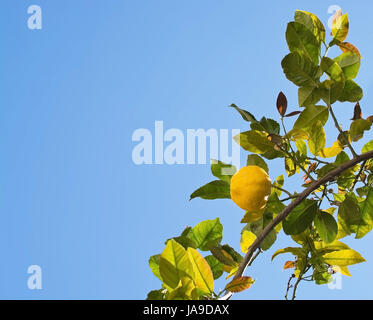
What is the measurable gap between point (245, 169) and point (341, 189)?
0.74ft

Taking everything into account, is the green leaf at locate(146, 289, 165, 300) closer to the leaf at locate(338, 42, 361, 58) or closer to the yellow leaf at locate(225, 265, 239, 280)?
the yellow leaf at locate(225, 265, 239, 280)

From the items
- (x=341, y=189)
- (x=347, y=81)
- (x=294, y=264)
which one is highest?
(x=347, y=81)

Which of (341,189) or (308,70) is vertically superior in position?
(308,70)

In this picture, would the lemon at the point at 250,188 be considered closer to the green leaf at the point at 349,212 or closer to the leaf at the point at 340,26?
the green leaf at the point at 349,212

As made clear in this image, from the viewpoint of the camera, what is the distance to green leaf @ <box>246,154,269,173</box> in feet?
1.61

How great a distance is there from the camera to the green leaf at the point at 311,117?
496 millimetres

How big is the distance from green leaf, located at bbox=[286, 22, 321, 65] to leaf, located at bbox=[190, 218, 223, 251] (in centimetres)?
22

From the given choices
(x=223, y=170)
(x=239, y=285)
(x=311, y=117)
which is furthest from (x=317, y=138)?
(x=239, y=285)

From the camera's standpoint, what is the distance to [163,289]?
0.41 metres

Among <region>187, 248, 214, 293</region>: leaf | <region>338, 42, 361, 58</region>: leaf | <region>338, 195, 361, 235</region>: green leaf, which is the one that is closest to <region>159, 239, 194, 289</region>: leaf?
<region>187, 248, 214, 293</region>: leaf
